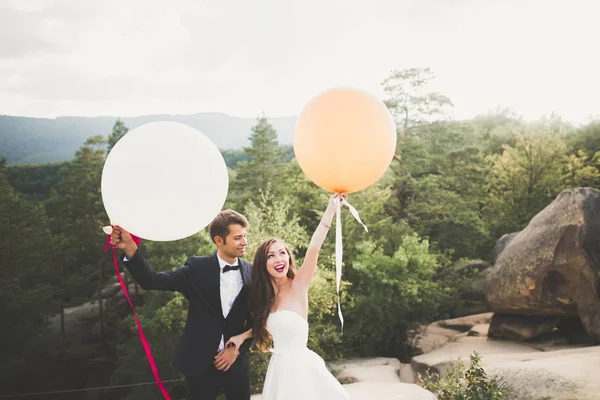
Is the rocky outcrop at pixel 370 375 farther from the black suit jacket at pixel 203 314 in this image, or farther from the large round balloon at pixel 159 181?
the large round balloon at pixel 159 181

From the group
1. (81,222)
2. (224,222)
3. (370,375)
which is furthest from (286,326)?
(81,222)

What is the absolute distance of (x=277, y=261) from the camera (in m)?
3.17

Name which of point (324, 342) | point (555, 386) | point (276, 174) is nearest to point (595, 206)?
point (555, 386)

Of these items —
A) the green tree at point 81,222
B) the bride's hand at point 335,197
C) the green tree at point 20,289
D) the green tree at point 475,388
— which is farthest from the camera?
the green tree at point 81,222

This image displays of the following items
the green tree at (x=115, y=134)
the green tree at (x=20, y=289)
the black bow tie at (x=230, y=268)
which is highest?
the green tree at (x=115, y=134)

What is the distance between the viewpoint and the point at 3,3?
60.1 feet

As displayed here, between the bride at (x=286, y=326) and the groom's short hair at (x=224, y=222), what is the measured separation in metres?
0.31

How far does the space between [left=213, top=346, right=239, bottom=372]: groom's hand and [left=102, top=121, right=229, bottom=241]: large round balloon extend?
0.92m

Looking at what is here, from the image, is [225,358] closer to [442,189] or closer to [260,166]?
[442,189]

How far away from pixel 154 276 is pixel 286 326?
1.03m

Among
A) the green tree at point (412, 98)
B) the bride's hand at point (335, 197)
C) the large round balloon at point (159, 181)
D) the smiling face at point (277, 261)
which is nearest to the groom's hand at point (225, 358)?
the smiling face at point (277, 261)

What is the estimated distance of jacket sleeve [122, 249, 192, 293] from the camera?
2.73m

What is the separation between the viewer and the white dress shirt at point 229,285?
3.23m

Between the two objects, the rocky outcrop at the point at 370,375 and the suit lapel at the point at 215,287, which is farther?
the rocky outcrop at the point at 370,375
